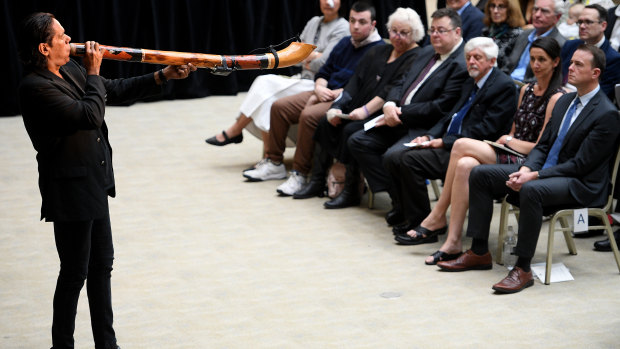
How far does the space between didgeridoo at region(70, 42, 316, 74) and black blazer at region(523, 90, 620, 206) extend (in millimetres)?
1492

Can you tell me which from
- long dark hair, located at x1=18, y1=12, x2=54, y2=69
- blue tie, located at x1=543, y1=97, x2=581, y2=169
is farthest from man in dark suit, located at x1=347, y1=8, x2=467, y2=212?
long dark hair, located at x1=18, y1=12, x2=54, y2=69

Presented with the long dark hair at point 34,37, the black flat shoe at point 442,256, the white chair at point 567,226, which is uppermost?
the long dark hair at point 34,37

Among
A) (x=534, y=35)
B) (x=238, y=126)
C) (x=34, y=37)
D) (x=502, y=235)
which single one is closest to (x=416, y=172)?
(x=502, y=235)

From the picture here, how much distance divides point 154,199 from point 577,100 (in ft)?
8.82

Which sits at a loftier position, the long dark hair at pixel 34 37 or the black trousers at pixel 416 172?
the long dark hair at pixel 34 37

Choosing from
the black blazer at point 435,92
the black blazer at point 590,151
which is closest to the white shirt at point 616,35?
the black blazer at point 435,92

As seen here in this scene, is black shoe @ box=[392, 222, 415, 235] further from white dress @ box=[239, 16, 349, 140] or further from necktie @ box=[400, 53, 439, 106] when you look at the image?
white dress @ box=[239, 16, 349, 140]

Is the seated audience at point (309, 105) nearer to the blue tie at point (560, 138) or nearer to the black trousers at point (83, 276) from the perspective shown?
the blue tie at point (560, 138)

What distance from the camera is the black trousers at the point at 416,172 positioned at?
468 cm

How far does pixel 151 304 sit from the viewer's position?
12.6 ft

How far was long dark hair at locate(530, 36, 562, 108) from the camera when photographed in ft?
13.9

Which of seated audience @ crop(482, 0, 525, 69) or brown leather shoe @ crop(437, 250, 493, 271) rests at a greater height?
seated audience @ crop(482, 0, 525, 69)

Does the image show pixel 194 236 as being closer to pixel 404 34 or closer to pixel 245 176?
pixel 245 176

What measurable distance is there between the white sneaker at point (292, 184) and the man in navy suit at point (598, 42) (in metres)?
1.77
